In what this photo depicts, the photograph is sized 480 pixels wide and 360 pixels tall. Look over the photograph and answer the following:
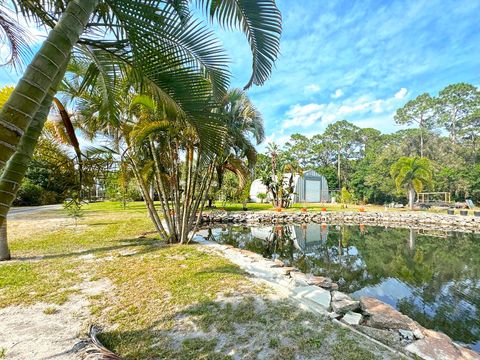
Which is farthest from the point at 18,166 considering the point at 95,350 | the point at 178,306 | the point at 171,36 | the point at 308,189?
the point at 308,189

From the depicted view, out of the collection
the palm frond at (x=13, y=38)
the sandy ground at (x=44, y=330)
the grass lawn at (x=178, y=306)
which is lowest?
the sandy ground at (x=44, y=330)

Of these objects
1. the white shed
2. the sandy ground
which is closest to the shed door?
the white shed

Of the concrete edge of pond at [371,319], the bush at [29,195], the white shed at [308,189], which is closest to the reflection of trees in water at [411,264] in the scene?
the concrete edge of pond at [371,319]

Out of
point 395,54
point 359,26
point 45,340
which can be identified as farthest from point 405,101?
point 45,340

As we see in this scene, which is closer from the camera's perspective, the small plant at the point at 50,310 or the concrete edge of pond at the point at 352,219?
the small plant at the point at 50,310

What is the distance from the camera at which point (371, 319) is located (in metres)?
3.07

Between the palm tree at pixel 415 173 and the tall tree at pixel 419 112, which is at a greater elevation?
the tall tree at pixel 419 112

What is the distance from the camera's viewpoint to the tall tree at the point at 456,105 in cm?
3145

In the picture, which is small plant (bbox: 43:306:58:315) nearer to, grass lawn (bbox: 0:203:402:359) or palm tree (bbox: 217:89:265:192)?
Answer: grass lawn (bbox: 0:203:402:359)

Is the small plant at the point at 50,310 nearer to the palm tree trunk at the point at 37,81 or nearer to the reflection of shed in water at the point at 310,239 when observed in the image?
the palm tree trunk at the point at 37,81

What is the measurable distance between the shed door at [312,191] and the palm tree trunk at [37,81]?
2957 cm

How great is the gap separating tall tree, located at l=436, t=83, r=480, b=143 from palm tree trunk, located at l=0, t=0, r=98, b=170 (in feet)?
131

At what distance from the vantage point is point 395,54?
583 inches

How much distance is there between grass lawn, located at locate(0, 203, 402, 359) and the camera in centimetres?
238
